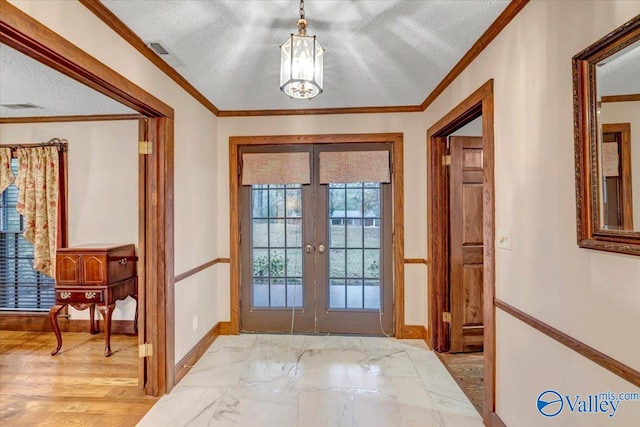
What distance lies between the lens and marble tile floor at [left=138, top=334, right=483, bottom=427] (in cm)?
219

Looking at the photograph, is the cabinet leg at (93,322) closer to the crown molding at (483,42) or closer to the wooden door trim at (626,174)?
the crown molding at (483,42)

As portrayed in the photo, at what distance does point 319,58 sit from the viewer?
1650mm

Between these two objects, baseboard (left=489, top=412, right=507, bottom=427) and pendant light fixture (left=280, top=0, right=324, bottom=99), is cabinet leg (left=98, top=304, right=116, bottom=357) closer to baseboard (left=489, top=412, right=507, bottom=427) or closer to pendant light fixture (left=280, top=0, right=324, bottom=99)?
pendant light fixture (left=280, top=0, right=324, bottom=99)

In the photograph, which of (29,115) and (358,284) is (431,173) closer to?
(358,284)

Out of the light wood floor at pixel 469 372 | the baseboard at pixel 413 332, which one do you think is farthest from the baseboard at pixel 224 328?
the light wood floor at pixel 469 372

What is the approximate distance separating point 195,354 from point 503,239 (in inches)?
106

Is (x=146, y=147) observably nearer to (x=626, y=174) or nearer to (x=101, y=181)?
(x=101, y=181)

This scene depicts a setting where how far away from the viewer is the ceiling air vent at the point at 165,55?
7.04ft

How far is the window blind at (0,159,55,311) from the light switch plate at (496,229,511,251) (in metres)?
→ 4.67

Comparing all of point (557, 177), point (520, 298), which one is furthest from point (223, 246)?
point (557, 177)

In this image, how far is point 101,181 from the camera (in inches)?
147

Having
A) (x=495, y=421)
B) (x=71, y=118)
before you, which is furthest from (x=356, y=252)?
(x=71, y=118)

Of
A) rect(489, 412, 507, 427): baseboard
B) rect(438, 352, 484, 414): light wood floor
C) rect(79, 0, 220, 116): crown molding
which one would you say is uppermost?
rect(79, 0, 220, 116): crown molding

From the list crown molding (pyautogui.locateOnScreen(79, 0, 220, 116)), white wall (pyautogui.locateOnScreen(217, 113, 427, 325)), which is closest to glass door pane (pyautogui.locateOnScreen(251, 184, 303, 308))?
white wall (pyautogui.locateOnScreen(217, 113, 427, 325))
